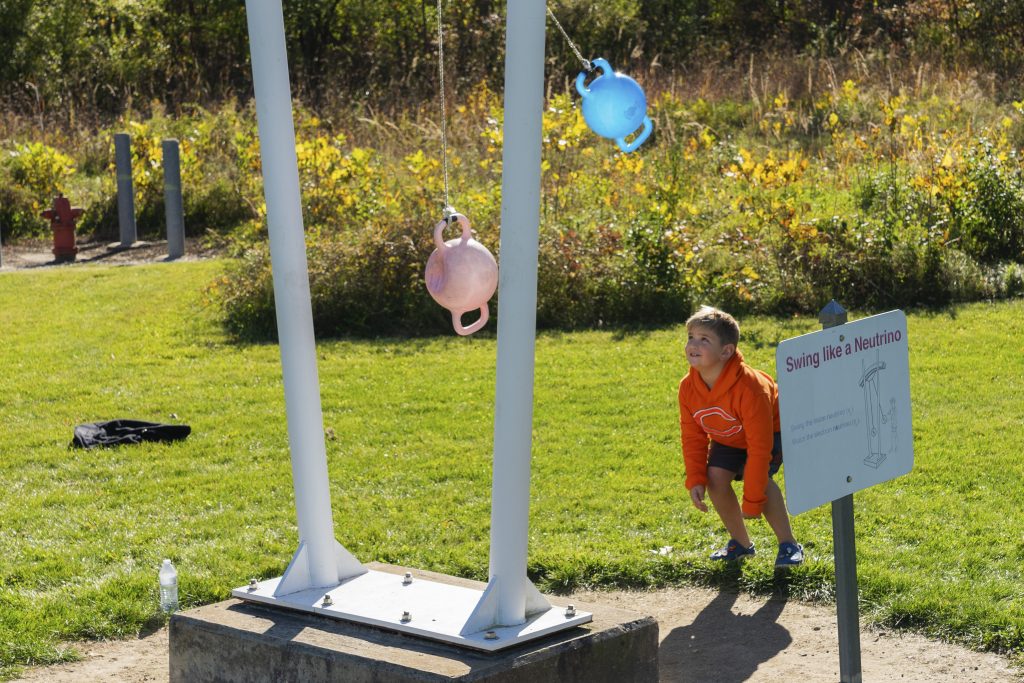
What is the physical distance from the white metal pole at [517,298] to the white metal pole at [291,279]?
0.70 meters

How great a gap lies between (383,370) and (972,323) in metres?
4.33

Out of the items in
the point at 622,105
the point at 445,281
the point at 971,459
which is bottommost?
the point at 971,459

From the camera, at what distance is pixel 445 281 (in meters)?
3.92

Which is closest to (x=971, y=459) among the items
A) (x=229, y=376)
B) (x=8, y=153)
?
(x=229, y=376)

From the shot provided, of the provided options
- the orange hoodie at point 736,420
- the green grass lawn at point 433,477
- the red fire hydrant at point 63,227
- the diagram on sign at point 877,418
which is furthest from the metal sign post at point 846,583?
the red fire hydrant at point 63,227

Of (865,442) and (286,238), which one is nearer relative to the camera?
(865,442)

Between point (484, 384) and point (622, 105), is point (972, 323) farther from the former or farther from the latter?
point (622, 105)

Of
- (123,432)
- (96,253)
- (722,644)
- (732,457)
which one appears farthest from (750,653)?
(96,253)

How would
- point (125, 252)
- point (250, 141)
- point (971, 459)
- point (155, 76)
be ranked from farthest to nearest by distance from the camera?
point (155, 76), point (250, 141), point (125, 252), point (971, 459)

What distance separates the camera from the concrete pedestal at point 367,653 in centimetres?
387

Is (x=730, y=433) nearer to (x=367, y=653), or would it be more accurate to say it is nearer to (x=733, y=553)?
(x=733, y=553)

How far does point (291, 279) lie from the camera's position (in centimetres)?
424

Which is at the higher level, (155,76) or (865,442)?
(155,76)

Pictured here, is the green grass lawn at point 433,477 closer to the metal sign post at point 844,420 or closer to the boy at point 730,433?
the boy at point 730,433
